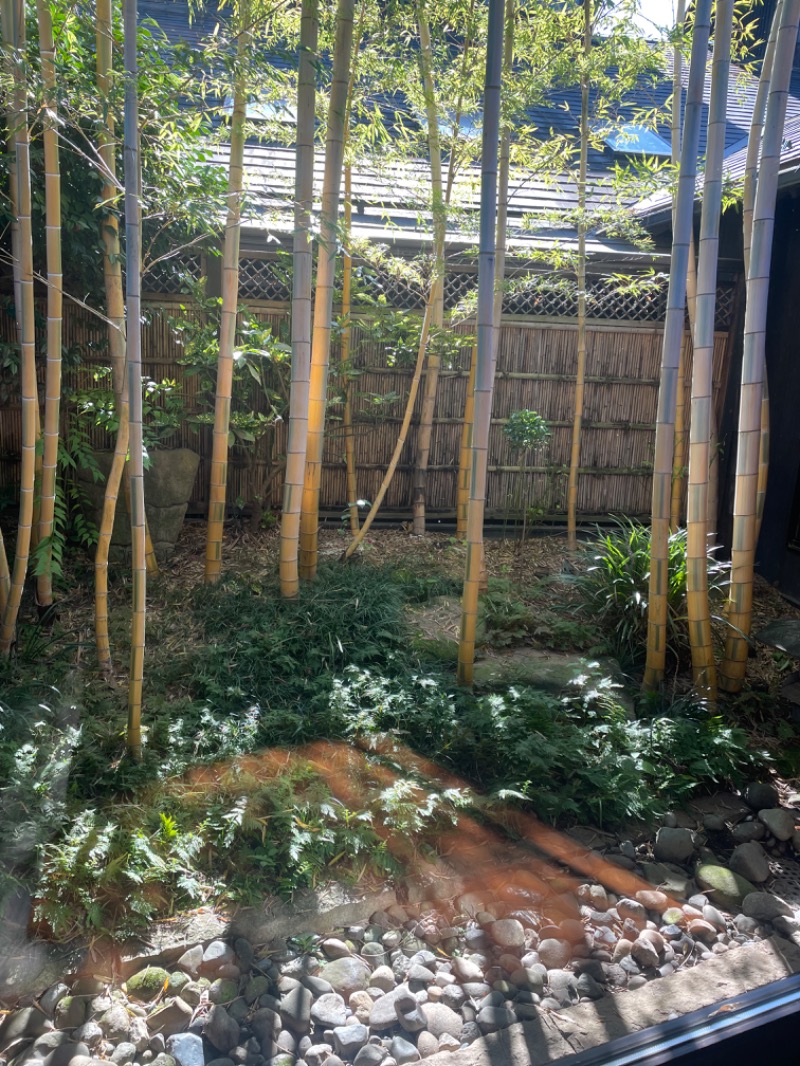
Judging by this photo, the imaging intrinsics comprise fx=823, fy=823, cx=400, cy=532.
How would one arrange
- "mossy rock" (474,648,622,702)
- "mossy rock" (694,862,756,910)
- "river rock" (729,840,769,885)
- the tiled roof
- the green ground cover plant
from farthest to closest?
1. the tiled roof
2. "mossy rock" (474,648,622,702)
3. "river rock" (729,840,769,885)
4. "mossy rock" (694,862,756,910)
5. the green ground cover plant

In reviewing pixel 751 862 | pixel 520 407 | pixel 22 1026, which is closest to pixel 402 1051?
pixel 22 1026

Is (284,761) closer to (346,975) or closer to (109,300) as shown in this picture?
(346,975)

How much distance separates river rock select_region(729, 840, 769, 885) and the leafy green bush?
1.12m

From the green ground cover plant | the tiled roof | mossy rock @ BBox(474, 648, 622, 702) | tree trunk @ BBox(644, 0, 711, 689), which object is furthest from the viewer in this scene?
the tiled roof

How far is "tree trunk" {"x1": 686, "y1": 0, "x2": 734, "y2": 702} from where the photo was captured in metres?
3.05

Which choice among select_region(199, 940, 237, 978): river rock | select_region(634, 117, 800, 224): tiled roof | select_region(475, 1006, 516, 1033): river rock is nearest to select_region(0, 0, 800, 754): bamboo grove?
select_region(634, 117, 800, 224): tiled roof

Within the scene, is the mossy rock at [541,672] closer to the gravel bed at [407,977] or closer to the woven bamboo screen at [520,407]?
the gravel bed at [407,977]

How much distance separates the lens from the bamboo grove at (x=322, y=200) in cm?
275

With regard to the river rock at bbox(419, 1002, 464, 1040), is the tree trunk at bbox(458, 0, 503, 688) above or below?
above

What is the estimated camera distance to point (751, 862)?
8.55 ft

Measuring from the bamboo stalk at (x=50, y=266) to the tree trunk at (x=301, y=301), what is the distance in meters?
0.82

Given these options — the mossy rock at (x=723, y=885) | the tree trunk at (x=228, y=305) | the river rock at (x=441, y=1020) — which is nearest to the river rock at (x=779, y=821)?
the mossy rock at (x=723, y=885)

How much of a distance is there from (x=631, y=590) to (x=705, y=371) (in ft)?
3.71

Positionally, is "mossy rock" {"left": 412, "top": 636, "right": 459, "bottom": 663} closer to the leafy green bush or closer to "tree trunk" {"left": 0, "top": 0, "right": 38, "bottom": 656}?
the leafy green bush
